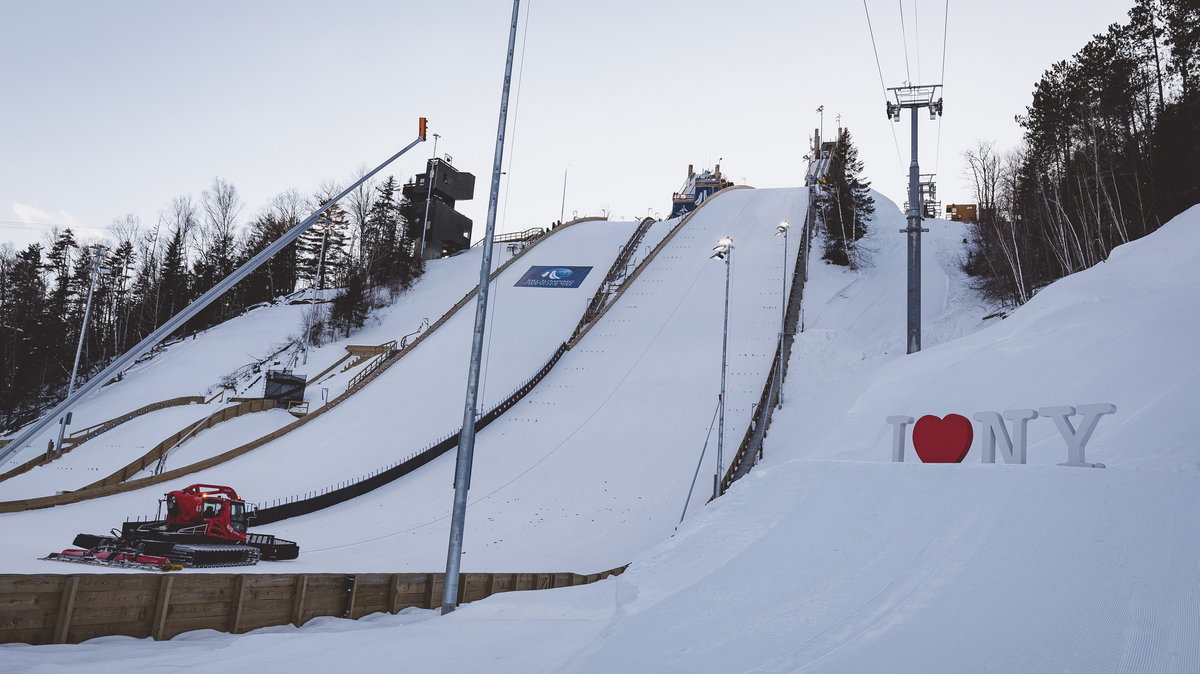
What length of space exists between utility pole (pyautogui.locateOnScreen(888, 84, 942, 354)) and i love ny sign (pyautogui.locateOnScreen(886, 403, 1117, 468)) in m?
13.4

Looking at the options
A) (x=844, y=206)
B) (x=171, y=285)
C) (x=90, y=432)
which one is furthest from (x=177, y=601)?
(x=171, y=285)

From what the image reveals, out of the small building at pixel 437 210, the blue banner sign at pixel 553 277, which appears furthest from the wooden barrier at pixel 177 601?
the small building at pixel 437 210

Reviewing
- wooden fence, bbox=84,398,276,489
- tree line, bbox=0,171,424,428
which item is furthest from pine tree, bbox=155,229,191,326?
wooden fence, bbox=84,398,276,489

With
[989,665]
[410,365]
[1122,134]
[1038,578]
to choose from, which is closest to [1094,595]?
[1038,578]

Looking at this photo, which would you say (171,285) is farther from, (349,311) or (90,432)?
→ (90,432)

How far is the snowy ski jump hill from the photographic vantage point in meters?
6.96

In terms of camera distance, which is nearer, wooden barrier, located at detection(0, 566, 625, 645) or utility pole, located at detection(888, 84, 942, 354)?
wooden barrier, located at detection(0, 566, 625, 645)

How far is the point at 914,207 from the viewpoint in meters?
25.6

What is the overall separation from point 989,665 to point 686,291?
37906 millimetres

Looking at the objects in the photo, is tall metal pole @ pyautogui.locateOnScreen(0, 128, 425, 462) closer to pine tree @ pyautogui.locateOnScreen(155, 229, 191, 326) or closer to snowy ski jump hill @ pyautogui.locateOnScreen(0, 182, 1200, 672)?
snowy ski jump hill @ pyautogui.locateOnScreen(0, 182, 1200, 672)

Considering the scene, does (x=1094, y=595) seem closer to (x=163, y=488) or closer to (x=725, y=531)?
(x=725, y=531)

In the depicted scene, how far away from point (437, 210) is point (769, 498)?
186 ft

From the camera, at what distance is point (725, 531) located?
10.2 m

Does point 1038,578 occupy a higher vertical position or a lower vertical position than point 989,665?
higher
